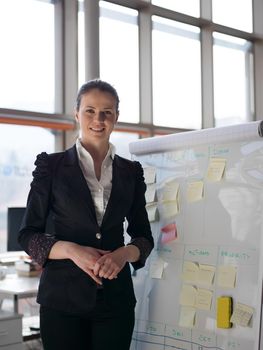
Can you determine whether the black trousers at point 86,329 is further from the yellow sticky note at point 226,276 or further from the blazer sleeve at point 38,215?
the yellow sticky note at point 226,276

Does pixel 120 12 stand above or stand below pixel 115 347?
above

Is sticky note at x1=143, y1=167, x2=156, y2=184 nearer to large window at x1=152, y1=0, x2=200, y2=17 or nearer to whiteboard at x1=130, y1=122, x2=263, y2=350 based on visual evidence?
whiteboard at x1=130, y1=122, x2=263, y2=350

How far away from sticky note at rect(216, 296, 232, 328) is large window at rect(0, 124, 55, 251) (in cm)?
284

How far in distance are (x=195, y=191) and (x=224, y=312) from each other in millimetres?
506

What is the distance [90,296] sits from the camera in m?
1.59

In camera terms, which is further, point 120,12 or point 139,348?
point 120,12

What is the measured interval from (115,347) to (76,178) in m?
0.57

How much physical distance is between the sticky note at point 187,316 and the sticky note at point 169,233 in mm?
293

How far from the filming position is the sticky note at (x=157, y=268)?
213 centimetres

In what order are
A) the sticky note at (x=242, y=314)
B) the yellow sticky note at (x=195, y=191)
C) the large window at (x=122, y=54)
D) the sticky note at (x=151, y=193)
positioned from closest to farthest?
the sticky note at (x=242, y=314), the yellow sticky note at (x=195, y=191), the sticky note at (x=151, y=193), the large window at (x=122, y=54)

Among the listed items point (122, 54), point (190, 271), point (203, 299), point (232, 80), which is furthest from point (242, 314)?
point (232, 80)

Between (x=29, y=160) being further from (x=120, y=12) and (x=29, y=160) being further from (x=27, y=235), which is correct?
(x=27, y=235)

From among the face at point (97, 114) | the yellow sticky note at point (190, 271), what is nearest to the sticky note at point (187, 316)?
the yellow sticky note at point (190, 271)

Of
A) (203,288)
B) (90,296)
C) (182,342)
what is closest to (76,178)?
(90,296)
